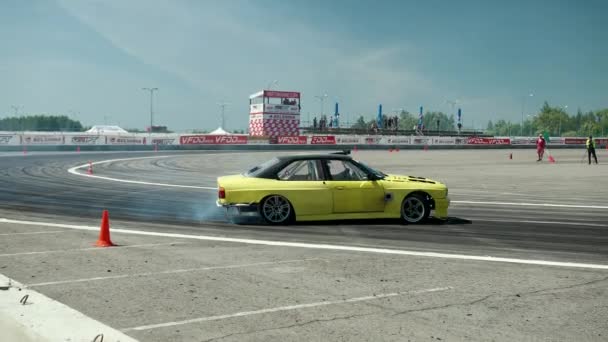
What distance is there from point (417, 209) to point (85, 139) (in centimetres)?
4167

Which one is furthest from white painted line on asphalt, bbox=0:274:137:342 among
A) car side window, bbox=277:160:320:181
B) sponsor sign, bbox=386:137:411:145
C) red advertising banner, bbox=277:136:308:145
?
sponsor sign, bbox=386:137:411:145

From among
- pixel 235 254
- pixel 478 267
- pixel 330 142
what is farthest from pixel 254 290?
pixel 330 142

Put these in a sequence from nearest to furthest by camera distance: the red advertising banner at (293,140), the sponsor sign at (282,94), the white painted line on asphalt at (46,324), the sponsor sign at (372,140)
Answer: the white painted line on asphalt at (46,324), the red advertising banner at (293,140), the sponsor sign at (372,140), the sponsor sign at (282,94)

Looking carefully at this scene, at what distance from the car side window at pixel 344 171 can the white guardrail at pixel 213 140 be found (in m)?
39.0

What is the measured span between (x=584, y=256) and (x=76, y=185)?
15.1 metres

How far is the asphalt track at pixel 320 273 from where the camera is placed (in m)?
4.96

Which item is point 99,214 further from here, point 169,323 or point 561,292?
point 561,292

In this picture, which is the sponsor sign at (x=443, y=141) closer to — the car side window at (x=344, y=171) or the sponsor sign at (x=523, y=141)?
the sponsor sign at (x=523, y=141)

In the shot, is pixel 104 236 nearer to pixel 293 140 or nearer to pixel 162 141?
pixel 162 141

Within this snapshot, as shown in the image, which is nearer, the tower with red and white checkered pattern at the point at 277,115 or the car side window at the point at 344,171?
the car side window at the point at 344,171

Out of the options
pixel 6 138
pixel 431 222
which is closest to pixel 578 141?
pixel 6 138

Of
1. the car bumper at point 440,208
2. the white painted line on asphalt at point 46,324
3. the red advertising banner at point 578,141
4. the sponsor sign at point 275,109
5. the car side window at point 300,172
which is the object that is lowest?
the white painted line on asphalt at point 46,324

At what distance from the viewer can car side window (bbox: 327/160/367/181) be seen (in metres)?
10.8

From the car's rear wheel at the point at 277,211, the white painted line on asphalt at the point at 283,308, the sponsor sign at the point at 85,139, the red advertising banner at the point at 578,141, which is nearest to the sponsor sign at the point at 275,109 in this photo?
the sponsor sign at the point at 85,139
